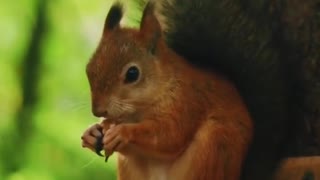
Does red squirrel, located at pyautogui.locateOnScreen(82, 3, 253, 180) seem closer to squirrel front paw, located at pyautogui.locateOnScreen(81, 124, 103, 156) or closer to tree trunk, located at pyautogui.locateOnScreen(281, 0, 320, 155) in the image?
squirrel front paw, located at pyautogui.locateOnScreen(81, 124, 103, 156)

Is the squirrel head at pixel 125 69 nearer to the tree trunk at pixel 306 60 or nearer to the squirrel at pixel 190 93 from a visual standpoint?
the squirrel at pixel 190 93

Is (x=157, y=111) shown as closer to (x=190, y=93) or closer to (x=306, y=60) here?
(x=190, y=93)

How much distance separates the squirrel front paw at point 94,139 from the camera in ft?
3.17

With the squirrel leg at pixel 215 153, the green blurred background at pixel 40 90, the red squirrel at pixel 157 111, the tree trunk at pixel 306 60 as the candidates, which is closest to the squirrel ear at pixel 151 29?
the red squirrel at pixel 157 111

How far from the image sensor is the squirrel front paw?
965 mm

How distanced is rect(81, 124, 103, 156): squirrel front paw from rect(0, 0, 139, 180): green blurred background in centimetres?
110

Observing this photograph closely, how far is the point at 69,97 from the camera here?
1934 mm

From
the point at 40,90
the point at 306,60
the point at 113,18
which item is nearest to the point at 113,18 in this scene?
the point at 113,18

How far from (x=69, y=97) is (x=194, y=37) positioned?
3.06 feet

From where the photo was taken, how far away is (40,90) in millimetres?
2166

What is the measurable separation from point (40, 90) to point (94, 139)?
1.22m

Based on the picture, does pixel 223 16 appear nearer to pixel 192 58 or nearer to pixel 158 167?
pixel 192 58

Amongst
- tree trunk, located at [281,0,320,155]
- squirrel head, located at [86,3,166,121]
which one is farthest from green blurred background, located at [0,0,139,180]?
squirrel head, located at [86,3,166,121]

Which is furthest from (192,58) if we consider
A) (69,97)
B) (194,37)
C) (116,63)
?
(69,97)
